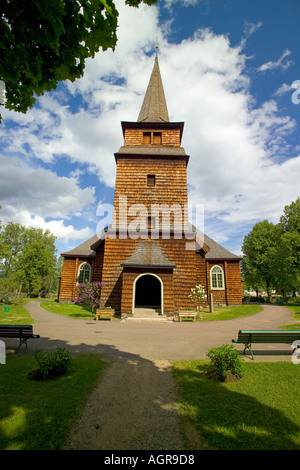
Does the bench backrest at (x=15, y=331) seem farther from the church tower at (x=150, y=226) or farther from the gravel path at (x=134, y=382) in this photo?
the church tower at (x=150, y=226)

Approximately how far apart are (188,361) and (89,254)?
22.5 meters

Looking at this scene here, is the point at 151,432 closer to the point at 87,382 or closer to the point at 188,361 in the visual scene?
the point at 87,382

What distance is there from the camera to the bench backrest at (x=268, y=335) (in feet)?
23.6

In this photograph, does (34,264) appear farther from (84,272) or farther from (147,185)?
(147,185)

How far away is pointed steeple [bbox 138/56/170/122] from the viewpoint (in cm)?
2462

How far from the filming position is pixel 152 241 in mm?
18797

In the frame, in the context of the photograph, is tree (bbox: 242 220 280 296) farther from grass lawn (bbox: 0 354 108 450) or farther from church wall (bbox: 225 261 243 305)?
grass lawn (bbox: 0 354 108 450)

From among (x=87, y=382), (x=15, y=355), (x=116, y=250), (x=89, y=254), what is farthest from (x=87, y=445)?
(x=89, y=254)

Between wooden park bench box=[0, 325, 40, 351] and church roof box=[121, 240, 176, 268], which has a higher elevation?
church roof box=[121, 240, 176, 268]

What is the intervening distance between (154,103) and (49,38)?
85.9 ft

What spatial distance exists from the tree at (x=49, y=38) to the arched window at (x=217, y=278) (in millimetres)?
25381

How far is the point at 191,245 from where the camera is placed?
60.3 ft

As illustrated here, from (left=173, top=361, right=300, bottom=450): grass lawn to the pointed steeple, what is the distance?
80.0 feet

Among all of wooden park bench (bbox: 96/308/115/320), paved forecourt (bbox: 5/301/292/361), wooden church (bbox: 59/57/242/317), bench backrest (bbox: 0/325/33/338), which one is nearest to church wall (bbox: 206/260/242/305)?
wooden church (bbox: 59/57/242/317)
